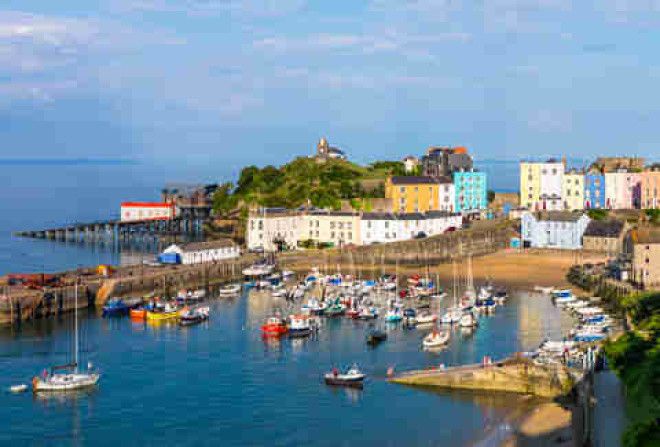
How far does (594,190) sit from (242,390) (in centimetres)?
5250

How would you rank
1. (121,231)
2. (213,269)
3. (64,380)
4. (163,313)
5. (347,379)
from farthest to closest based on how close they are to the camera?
1. (121,231)
2. (213,269)
3. (163,313)
4. (64,380)
5. (347,379)

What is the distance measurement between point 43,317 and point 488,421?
2387 centimetres

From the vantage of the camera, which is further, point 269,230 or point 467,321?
point 269,230

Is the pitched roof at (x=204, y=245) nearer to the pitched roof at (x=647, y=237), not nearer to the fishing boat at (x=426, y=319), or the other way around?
the fishing boat at (x=426, y=319)

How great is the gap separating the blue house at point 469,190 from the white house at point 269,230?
689 inches

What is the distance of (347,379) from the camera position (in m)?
32.9

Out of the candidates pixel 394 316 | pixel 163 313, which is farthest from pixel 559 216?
pixel 163 313

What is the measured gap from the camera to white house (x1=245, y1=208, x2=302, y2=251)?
67750mm

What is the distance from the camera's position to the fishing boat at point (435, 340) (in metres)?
38.3

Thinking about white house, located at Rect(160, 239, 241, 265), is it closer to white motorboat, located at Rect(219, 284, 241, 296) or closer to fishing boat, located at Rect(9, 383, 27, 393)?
white motorboat, located at Rect(219, 284, 241, 296)

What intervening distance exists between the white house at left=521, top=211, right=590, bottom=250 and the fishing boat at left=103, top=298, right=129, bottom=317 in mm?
32177

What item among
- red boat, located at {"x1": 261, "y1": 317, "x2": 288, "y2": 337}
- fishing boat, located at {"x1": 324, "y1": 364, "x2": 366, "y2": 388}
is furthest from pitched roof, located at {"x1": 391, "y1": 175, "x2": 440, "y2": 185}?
fishing boat, located at {"x1": 324, "y1": 364, "x2": 366, "y2": 388}

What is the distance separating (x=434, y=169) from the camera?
3477 inches

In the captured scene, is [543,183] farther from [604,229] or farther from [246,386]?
[246,386]
